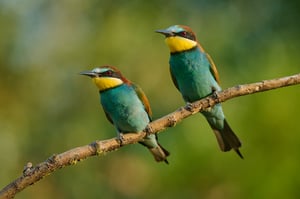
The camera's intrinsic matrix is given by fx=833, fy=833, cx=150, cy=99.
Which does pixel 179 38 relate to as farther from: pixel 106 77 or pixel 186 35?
pixel 106 77

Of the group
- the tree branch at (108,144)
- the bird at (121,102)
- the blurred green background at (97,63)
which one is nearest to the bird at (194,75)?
the bird at (121,102)

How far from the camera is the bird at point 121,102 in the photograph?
4.29 m

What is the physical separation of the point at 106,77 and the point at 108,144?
93 cm

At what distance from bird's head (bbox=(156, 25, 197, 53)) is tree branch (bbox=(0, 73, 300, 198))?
614 mm

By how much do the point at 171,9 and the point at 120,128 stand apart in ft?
12.8

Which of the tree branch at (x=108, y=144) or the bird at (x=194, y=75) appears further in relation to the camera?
the bird at (x=194, y=75)

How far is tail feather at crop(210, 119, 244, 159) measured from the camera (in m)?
4.28

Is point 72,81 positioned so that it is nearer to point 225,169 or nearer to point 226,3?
point 226,3

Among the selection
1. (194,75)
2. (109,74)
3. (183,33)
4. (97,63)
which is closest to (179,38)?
(183,33)

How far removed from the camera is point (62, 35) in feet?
26.2

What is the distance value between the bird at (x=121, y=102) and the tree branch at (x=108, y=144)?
0.51 m

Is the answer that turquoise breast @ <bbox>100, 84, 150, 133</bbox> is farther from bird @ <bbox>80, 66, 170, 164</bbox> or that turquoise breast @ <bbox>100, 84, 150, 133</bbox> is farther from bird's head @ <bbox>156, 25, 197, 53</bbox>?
bird's head @ <bbox>156, 25, 197, 53</bbox>

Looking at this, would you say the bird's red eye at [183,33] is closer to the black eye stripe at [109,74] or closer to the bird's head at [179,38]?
the bird's head at [179,38]

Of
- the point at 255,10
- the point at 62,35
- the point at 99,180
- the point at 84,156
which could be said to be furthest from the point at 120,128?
A: the point at 255,10
